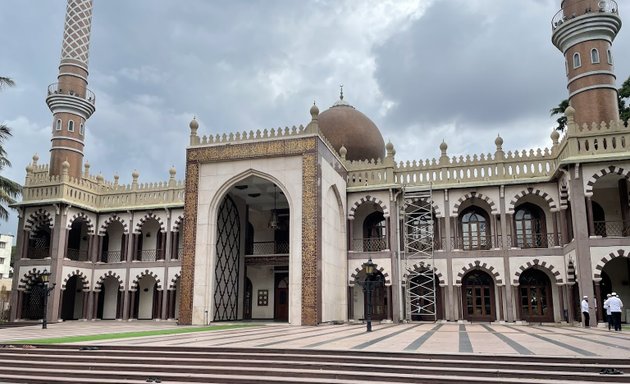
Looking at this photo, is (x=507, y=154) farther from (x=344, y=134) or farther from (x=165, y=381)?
(x=165, y=381)

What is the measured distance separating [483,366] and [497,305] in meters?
14.1

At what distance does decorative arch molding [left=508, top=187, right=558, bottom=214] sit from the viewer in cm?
2136

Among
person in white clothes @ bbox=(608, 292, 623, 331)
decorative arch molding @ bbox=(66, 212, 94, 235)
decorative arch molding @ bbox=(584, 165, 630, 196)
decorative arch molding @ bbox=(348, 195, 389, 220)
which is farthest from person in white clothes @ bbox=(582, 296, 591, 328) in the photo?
decorative arch molding @ bbox=(66, 212, 94, 235)

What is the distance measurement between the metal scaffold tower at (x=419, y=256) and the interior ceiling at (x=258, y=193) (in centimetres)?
580

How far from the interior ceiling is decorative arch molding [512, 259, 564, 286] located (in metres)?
10.3

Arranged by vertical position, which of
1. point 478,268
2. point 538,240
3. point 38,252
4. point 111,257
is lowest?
point 478,268

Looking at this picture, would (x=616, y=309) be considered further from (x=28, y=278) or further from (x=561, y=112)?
(x=28, y=278)

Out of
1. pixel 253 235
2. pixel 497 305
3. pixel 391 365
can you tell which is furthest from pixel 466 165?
pixel 391 365

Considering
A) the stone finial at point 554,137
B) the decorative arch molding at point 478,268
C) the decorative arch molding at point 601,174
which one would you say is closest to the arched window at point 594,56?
the stone finial at point 554,137

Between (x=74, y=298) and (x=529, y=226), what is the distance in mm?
22202

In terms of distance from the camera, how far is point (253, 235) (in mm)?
26719

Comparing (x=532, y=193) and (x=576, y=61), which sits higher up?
(x=576, y=61)

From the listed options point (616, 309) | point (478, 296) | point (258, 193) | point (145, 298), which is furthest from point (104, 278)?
point (616, 309)

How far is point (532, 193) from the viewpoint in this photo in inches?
856
